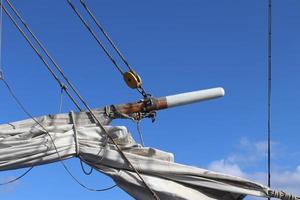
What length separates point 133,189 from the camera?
14.3 metres

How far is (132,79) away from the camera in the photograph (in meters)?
16.2

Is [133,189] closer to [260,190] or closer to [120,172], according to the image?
[120,172]

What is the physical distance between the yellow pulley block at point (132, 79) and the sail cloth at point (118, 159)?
1668mm

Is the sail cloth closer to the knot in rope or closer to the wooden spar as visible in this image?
the knot in rope

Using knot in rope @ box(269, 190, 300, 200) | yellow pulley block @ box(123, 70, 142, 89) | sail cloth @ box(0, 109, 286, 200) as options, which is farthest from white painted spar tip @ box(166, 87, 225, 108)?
knot in rope @ box(269, 190, 300, 200)

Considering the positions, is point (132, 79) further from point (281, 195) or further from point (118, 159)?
point (281, 195)

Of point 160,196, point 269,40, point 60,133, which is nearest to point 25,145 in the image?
point 60,133

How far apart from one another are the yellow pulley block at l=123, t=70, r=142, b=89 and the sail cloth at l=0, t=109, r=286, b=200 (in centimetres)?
167

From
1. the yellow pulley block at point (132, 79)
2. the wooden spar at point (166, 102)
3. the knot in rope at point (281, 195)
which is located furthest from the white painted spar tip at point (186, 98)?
the knot in rope at point (281, 195)

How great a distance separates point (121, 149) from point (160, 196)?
3.99ft

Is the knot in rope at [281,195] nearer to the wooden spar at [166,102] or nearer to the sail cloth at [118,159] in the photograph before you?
the sail cloth at [118,159]

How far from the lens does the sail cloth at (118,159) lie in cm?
1421

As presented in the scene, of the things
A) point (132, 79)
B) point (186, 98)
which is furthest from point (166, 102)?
point (132, 79)

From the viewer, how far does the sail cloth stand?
14.2 m
